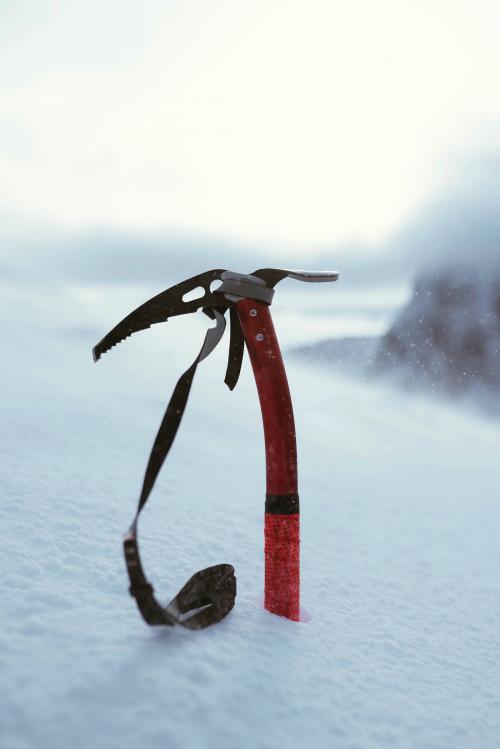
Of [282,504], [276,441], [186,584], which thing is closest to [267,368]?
[276,441]

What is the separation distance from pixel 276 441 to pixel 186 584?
511 mm

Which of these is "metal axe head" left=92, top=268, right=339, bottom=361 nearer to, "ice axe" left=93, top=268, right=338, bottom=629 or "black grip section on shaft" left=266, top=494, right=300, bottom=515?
"ice axe" left=93, top=268, right=338, bottom=629

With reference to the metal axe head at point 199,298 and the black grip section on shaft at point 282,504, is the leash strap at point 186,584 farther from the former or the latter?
the black grip section on shaft at point 282,504

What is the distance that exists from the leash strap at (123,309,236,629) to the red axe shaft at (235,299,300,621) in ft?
0.37

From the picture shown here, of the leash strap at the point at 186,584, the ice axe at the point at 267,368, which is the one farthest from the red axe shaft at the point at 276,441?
the leash strap at the point at 186,584

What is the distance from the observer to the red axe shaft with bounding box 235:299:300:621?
1.95m

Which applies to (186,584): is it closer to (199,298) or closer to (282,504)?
(282,504)

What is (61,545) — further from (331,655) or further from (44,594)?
(331,655)

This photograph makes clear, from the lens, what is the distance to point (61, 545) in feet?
7.77

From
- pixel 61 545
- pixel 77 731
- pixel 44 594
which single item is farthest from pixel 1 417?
pixel 77 731

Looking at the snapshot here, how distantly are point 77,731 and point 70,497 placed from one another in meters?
1.93

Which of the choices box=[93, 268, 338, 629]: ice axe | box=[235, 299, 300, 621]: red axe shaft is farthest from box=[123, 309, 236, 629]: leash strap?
box=[235, 299, 300, 621]: red axe shaft

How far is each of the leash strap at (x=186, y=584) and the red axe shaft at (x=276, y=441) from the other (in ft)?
0.37

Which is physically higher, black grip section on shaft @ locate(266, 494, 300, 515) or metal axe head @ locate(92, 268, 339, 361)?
metal axe head @ locate(92, 268, 339, 361)
